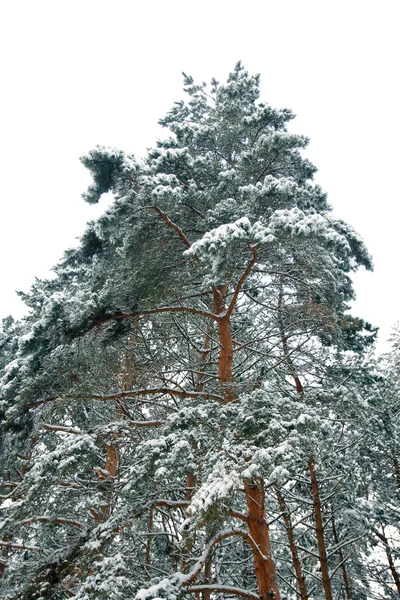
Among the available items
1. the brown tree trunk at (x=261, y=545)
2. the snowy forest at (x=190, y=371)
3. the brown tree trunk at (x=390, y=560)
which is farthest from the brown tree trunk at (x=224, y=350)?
the brown tree trunk at (x=390, y=560)

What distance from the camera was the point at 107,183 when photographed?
6840mm

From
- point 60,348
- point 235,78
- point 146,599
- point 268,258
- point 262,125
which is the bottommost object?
point 146,599

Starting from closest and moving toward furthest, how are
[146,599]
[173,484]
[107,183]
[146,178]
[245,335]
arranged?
1. [146,599]
2. [173,484]
3. [146,178]
4. [107,183]
5. [245,335]

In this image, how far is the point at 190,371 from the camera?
6.77 metres

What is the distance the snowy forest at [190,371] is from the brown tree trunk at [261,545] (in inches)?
0.8

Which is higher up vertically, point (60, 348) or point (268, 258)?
point (268, 258)

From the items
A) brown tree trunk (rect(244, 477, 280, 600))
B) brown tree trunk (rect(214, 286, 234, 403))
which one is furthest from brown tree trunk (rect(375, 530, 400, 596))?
brown tree trunk (rect(214, 286, 234, 403))

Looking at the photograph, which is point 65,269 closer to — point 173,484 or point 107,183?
point 107,183

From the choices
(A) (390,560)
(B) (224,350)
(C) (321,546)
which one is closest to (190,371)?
(B) (224,350)

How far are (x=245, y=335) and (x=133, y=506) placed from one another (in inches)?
201

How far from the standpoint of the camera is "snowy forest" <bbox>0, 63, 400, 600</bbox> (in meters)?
4.77

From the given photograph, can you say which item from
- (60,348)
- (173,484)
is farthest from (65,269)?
(173,484)

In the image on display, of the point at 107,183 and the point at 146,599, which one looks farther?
the point at 107,183

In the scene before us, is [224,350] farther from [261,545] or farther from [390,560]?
[390,560]
